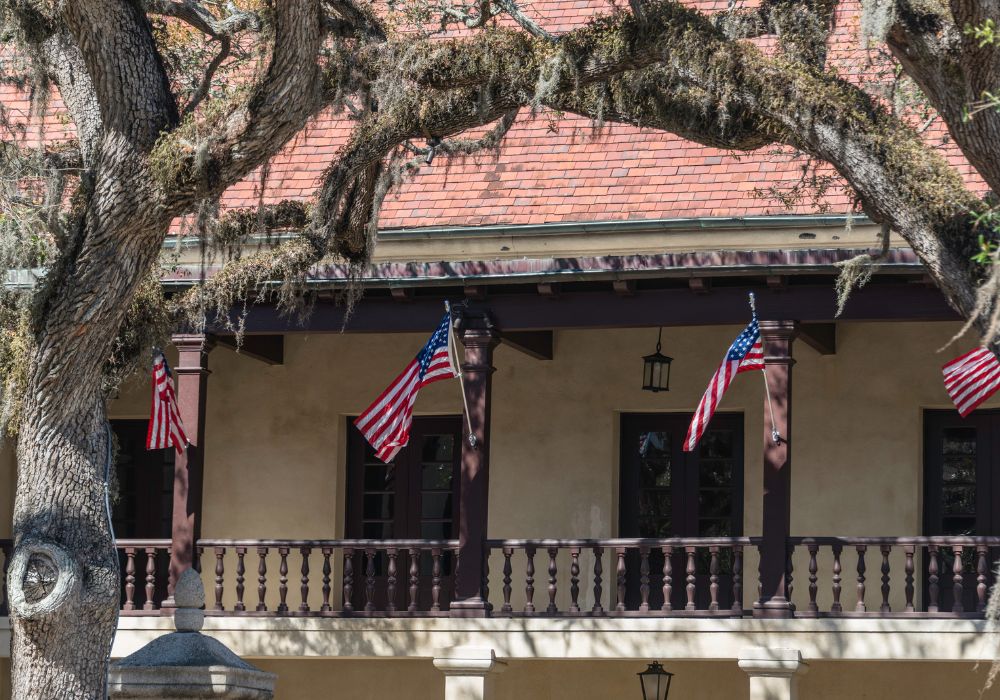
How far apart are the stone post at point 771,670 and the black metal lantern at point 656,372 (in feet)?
9.70

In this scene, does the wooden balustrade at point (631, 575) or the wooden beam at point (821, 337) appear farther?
the wooden beam at point (821, 337)

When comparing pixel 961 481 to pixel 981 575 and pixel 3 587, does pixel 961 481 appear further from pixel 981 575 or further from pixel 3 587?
pixel 3 587

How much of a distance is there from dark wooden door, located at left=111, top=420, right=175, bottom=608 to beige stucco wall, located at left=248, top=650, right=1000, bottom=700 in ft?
7.33

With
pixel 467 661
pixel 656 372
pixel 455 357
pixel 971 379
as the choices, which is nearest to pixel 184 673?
pixel 467 661

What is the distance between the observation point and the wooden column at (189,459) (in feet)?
52.1

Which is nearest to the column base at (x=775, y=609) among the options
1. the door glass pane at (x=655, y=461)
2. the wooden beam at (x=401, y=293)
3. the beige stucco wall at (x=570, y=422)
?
the beige stucco wall at (x=570, y=422)

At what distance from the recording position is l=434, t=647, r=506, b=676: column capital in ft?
49.3

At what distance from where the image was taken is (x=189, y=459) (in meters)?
16.0

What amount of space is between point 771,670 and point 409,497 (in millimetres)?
4690

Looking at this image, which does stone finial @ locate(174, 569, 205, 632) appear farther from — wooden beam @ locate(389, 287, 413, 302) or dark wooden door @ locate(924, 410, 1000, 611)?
dark wooden door @ locate(924, 410, 1000, 611)

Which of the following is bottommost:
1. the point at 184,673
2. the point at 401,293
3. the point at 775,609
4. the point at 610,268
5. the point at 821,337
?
the point at 184,673

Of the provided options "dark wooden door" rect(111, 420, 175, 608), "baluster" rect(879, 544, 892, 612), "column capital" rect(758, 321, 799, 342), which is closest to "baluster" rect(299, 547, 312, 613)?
"dark wooden door" rect(111, 420, 175, 608)

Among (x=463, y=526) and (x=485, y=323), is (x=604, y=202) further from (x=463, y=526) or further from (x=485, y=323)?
(x=463, y=526)

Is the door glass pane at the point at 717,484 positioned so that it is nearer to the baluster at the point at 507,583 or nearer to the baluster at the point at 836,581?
the baluster at the point at 836,581
